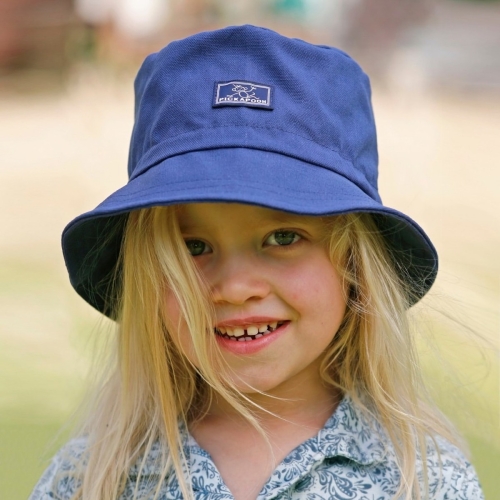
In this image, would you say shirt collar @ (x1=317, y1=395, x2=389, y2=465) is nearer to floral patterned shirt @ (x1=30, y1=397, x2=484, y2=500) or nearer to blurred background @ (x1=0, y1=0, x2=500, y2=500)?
floral patterned shirt @ (x1=30, y1=397, x2=484, y2=500)

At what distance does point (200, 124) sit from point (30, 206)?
3.70 metres

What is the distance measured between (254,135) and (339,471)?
56 cm

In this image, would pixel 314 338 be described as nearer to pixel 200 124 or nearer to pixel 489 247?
pixel 200 124

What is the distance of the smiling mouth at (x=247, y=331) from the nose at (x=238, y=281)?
0.17 ft

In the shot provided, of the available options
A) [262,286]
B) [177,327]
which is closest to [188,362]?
[177,327]

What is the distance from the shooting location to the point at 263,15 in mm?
6316

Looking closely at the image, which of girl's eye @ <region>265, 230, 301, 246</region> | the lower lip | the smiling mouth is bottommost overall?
the lower lip

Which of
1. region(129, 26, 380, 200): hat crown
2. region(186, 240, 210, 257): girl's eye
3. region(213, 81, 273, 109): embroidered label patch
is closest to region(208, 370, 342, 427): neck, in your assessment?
region(186, 240, 210, 257): girl's eye

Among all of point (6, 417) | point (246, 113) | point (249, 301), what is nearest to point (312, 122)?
point (246, 113)

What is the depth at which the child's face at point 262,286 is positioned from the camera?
1.34 m

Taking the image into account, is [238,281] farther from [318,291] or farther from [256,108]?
[256,108]

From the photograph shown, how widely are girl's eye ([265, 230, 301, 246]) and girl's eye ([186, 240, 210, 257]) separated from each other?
0.10 metres

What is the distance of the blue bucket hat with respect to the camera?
1229mm

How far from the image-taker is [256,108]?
129 cm
